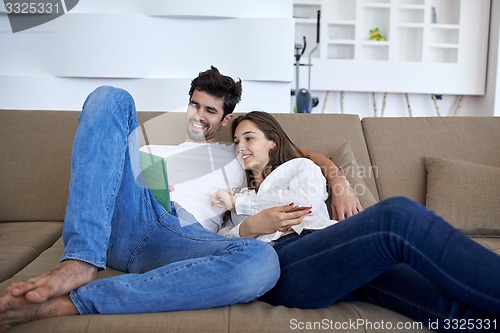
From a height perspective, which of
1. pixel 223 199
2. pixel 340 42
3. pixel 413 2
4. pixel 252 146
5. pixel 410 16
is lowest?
pixel 223 199

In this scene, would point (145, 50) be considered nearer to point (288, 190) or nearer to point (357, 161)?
point (357, 161)

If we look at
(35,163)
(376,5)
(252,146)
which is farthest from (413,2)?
(35,163)

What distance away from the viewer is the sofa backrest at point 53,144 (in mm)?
2031

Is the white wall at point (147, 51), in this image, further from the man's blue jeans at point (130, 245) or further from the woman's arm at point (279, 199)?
the man's blue jeans at point (130, 245)

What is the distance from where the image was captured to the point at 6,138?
2.11m

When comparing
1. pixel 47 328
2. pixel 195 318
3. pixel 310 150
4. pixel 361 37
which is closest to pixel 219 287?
pixel 195 318

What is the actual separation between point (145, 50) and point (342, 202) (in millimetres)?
2741

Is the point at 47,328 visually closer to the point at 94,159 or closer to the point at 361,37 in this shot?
the point at 94,159

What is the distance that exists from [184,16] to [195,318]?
125 inches

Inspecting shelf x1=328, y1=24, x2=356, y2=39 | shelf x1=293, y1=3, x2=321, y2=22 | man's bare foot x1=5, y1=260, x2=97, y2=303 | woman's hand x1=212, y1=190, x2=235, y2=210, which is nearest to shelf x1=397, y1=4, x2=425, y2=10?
shelf x1=328, y1=24, x2=356, y2=39

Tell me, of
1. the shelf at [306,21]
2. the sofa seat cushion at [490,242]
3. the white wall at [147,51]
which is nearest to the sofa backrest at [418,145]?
the sofa seat cushion at [490,242]

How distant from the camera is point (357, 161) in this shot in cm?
209

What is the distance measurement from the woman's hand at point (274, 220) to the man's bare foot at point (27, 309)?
50 cm

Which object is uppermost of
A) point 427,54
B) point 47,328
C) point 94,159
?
point 427,54
